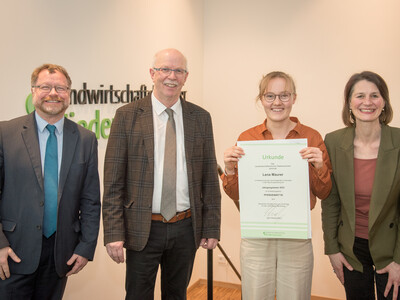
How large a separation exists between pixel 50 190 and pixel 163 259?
822 mm

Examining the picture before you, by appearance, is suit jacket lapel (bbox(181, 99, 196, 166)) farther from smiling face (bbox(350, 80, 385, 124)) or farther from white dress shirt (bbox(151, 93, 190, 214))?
smiling face (bbox(350, 80, 385, 124))

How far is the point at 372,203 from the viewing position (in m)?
2.28

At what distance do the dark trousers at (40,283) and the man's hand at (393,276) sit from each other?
1748mm

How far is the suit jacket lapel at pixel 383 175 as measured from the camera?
7.43ft

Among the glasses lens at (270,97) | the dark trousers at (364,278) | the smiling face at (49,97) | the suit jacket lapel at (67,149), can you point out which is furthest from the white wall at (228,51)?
the dark trousers at (364,278)

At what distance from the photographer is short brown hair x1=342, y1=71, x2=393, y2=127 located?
2.39 metres

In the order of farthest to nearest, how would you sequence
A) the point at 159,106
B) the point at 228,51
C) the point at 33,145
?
the point at 228,51, the point at 159,106, the point at 33,145

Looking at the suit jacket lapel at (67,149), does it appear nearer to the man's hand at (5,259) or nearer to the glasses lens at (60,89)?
the glasses lens at (60,89)

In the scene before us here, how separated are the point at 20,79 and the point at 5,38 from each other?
0.25 meters

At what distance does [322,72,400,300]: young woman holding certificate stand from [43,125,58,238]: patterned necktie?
152cm

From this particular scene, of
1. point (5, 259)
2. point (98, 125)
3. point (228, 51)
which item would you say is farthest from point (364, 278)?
point (228, 51)

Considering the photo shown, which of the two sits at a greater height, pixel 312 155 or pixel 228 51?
pixel 228 51

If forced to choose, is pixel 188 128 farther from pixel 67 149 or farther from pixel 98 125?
pixel 98 125

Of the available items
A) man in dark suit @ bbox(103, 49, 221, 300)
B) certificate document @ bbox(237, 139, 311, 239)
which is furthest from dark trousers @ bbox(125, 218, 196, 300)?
certificate document @ bbox(237, 139, 311, 239)
